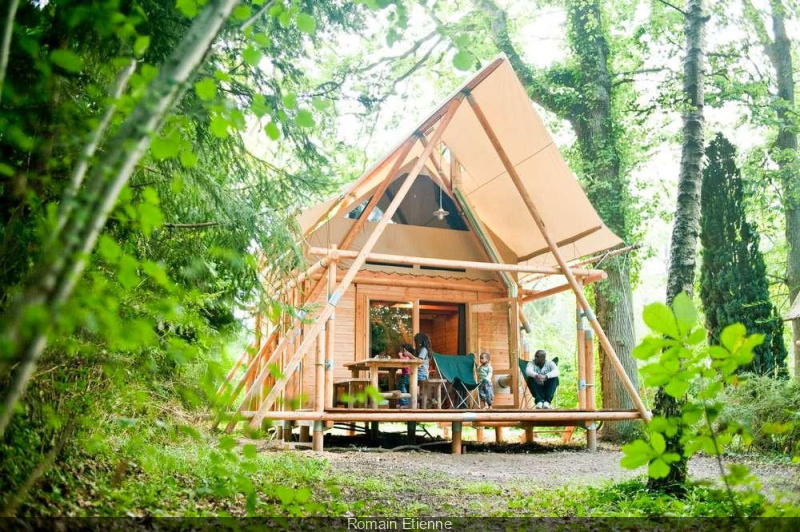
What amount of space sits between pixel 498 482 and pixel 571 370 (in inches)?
560

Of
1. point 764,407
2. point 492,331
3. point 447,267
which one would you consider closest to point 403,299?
point 447,267

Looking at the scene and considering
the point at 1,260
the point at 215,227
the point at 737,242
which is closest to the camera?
the point at 1,260

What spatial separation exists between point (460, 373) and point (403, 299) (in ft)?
8.08

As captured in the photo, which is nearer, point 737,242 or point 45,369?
point 45,369

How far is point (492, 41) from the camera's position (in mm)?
Answer: 13141

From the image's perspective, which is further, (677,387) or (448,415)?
(448,415)

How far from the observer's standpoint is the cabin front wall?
10.7 m

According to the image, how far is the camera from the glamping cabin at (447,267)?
796 centimetres

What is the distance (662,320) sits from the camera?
176cm

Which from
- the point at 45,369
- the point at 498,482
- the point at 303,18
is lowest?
the point at 498,482

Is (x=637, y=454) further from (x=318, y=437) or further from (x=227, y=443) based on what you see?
(x=318, y=437)

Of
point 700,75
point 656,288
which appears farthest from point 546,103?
point 656,288

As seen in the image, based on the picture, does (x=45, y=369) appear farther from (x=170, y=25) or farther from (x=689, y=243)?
(x=689, y=243)

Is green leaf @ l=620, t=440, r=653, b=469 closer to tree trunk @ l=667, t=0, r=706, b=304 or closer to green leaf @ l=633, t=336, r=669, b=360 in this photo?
green leaf @ l=633, t=336, r=669, b=360
